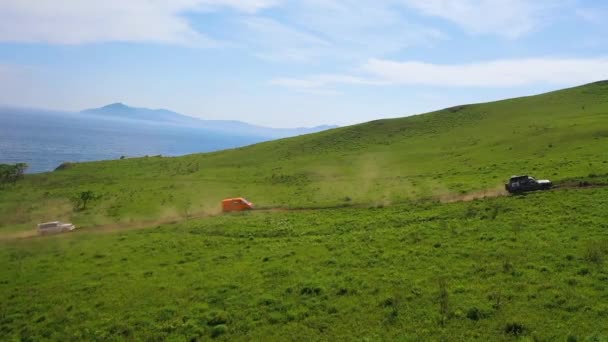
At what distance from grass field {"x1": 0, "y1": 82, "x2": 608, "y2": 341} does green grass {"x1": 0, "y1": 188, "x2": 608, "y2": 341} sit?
9cm

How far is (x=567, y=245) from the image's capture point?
22.7m

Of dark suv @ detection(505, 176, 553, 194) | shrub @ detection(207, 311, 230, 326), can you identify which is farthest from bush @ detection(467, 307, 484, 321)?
dark suv @ detection(505, 176, 553, 194)

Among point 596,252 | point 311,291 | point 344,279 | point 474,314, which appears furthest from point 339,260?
point 596,252

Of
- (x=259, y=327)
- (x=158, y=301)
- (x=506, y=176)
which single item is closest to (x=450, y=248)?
(x=259, y=327)

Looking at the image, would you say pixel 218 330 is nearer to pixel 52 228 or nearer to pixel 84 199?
pixel 52 228

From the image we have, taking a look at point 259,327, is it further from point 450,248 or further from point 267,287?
point 450,248

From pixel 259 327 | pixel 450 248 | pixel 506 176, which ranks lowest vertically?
pixel 259 327

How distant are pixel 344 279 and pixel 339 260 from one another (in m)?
2.86

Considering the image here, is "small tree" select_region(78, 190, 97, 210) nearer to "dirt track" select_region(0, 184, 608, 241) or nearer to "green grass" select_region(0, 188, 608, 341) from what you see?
"dirt track" select_region(0, 184, 608, 241)

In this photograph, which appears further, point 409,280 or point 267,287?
point 267,287

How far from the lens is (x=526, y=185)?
119 ft

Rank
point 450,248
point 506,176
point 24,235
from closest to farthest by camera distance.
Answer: point 450,248, point 24,235, point 506,176

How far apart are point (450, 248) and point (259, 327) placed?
12.4 m

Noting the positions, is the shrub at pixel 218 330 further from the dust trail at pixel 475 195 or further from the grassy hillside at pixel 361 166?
the grassy hillside at pixel 361 166
